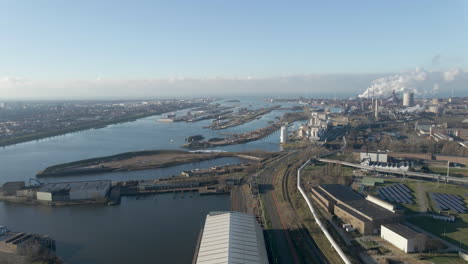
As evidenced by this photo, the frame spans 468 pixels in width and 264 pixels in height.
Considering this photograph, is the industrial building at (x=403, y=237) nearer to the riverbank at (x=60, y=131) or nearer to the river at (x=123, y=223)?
the river at (x=123, y=223)

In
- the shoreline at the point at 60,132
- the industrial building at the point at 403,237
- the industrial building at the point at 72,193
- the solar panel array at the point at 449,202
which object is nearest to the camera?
the industrial building at the point at 403,237

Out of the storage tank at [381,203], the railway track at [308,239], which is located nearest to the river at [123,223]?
the railway track at [308,239]

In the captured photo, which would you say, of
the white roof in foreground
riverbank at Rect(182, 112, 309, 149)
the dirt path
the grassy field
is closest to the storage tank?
the dirt path

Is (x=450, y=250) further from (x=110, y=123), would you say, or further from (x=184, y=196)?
(x=110, y=123)

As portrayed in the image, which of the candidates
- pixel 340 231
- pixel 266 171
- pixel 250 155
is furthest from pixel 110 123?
pixel 340 231

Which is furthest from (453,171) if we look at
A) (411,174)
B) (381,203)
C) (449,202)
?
(381,203)

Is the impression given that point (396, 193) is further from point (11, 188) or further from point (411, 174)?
point (11, 188)

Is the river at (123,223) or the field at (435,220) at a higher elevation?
the field at (435,220)

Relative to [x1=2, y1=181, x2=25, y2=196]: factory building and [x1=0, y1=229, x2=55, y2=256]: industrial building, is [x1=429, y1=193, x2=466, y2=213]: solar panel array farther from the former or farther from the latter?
[x1=2, y1=181, x2=25, y2=196]: factory building
